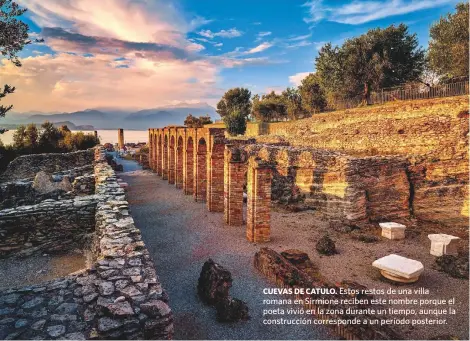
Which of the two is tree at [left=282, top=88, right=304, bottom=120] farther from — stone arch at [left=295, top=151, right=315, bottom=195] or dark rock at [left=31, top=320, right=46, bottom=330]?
dark rock at [left=31, top=320, right=46, bottom=330]

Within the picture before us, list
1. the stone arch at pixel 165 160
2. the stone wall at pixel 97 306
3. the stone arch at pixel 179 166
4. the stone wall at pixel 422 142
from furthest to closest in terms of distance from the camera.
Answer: the stone arch at pixel 165 160 → the stone arch at pixel 179 166 → the stone wall at pixel 422 142 → the stone wall at pixel 97 306

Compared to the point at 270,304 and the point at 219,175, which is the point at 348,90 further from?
the point at 270,304

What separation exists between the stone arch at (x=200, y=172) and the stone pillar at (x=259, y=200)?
636cm

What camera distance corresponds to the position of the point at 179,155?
68.4 ft

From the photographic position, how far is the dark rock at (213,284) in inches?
261

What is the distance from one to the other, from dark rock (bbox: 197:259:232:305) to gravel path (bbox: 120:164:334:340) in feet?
0.67

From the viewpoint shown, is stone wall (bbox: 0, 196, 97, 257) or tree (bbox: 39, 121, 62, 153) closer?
stone wall (bbox: 0, 196, 97, 257)

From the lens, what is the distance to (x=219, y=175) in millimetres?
14531

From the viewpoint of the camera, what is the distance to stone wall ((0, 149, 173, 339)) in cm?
357

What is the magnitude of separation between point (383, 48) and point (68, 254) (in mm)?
36068

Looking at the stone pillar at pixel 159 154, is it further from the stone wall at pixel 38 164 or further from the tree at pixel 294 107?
the tree at pixel 294 107

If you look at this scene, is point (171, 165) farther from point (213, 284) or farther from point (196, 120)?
point (196, 120)

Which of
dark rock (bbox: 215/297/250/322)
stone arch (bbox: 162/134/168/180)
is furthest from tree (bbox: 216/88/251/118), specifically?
dark rock (bbox: 215/297/250/322)

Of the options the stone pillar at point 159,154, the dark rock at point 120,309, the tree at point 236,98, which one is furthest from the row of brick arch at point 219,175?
the tree at point 236,98
